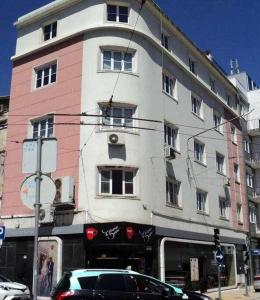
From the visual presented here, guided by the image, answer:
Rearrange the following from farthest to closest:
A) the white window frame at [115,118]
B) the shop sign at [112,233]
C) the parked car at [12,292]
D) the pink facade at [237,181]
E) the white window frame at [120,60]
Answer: the pink facade at [237,181] → the white window frame at [120,60] → the white window frame at [115,118] → the shop sign at [112,233] → the parked car at [12,292]

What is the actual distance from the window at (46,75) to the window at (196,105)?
9813 millimetres

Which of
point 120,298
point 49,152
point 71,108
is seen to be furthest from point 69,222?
Answer: point 49,152

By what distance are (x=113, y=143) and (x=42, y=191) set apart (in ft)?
49.9

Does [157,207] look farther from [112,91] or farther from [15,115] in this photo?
[15,115]

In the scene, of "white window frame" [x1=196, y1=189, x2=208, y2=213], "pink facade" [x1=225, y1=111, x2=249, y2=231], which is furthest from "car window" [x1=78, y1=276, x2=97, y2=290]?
"pink facade" [x1=225, y1=111, x2=249, y2=231]

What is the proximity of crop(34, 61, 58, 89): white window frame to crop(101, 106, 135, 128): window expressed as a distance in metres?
4.29

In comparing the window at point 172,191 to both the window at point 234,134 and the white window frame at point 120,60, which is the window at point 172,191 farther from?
the window at point 234,134

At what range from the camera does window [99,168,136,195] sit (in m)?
23.3

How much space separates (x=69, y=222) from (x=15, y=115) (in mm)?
8026

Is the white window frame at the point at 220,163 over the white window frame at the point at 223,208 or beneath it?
over

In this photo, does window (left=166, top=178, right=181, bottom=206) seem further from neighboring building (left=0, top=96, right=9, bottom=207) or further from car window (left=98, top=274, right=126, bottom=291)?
car window (left=98, top=274, right=126, bottom=291)

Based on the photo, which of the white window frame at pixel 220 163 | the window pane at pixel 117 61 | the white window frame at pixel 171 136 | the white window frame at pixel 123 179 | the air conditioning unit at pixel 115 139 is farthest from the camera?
the white window frame at pixel 220 163

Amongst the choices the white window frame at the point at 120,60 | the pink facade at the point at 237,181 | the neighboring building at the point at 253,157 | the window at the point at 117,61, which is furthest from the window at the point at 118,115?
the neighboring building at the point at 253,157

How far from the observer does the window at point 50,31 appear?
28.0 meters
